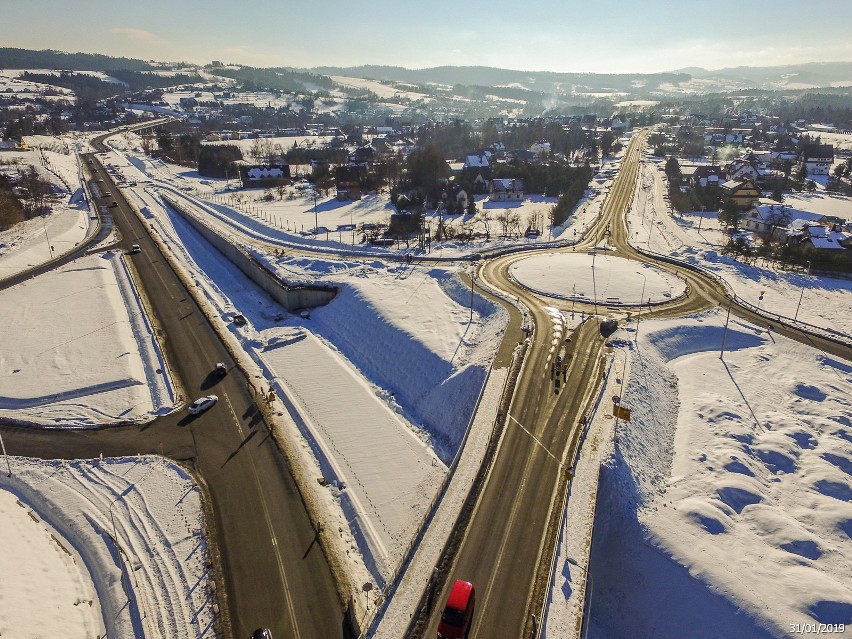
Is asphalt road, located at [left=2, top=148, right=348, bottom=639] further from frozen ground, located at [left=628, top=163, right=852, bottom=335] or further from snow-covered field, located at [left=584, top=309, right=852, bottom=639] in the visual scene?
frozen ground, located at [left=628, top=163, right=852, bottom=335]

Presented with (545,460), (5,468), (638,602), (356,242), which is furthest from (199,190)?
(638,602)

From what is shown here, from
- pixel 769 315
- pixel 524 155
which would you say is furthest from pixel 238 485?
pixel 524 155

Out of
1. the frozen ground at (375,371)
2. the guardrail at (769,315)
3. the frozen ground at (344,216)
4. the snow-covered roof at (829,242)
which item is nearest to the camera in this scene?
the frozen ground at (375,371)

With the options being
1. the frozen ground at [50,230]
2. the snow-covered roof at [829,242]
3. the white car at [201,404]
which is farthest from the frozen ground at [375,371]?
the snow-covered roof at [829,242]

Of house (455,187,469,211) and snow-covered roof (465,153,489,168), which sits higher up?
snow-covered roof (465,153,489,168)

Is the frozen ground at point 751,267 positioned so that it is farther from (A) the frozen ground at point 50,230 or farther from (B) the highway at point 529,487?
(A) the frozen ground at point 50,230

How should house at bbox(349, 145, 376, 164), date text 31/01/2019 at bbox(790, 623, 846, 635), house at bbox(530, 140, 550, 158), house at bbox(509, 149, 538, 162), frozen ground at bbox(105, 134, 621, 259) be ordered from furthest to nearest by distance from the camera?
1. house at bbox(530, 140, 550, 158)
2. house at bbox(509, 149, 538, 162)
3. house at bbox(349, 145, 376, 164)
4. frozen ground at bbox(105, 134, 621, 259)
5. date text 31/01/2019 at bbox(790, 623, 846, 635)

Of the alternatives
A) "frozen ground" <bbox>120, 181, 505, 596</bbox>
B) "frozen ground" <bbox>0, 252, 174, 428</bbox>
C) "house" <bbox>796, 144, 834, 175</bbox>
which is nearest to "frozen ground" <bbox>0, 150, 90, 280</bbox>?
"frozen ground" <bbox>0, 252, 174, 428</bbox>

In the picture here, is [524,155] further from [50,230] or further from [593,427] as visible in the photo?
[593,427]

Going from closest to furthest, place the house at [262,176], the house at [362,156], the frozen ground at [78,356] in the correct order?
1. the frozen ground at [78,356]
2. the house at [262,176]
3. the house at [362,156]
